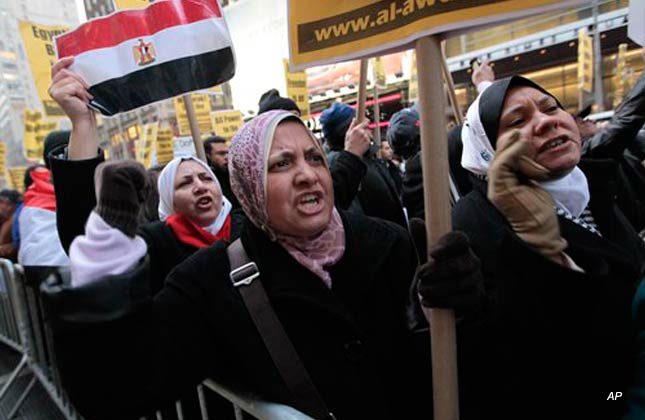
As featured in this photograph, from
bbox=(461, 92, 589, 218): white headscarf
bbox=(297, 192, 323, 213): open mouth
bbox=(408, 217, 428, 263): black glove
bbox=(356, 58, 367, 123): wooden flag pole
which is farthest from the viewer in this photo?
bbox=(356, 58, 367, 123): wooden flag pole

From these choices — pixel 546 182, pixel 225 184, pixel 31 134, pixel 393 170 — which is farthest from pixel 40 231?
pixel 31 134

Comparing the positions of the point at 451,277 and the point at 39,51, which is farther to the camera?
the point at 39,51

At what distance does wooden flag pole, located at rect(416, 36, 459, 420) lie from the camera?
118 centimetres

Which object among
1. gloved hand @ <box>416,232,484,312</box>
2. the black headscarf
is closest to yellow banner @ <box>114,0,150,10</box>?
the black headscarf

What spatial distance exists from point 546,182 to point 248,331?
113 cm

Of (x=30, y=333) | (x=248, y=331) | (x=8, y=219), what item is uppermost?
(x=248, y=331)

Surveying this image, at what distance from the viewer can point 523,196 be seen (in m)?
1.10

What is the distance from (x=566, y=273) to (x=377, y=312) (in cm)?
56

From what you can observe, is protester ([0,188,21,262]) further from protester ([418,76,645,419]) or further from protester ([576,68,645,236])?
protester ([576,68,645,236])

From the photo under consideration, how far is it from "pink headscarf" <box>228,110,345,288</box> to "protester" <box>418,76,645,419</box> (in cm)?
36

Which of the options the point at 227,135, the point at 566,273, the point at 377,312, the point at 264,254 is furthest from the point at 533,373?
the point at 227,135

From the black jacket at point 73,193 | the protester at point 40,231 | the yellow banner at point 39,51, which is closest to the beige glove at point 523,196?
the black jacket at point 73,193

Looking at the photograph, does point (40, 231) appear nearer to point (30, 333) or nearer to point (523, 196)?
point (30, 333)

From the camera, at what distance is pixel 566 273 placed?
3.69 ft
